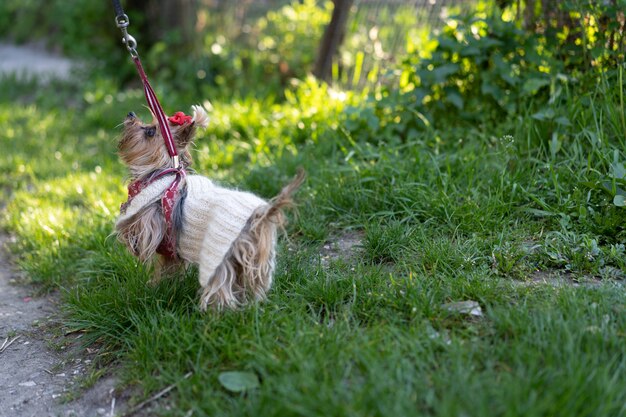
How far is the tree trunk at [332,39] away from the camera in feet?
22.5

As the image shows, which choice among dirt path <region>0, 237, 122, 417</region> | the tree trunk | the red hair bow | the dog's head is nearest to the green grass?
dirt path <region>0, 237, 122, 417</region>

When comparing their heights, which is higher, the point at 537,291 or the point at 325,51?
the point at 325,51

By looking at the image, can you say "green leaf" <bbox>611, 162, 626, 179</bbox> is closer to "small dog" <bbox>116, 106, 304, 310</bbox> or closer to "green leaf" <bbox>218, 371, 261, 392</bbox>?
"small dog" <bbox>116, 106, 304, 310</bbox>

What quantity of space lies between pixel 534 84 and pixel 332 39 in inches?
116

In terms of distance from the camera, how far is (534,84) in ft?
14.9

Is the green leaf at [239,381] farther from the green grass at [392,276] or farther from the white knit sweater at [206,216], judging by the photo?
the white knit sweater at [206,216]

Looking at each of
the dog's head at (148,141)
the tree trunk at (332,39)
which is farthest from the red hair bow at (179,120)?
the tree trunk at (332,39)

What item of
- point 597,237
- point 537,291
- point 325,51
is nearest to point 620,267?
point 597,237

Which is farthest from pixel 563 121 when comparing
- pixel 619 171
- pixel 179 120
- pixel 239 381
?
pixel 239 381

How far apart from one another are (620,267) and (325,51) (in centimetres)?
455

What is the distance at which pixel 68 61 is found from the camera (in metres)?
10.7

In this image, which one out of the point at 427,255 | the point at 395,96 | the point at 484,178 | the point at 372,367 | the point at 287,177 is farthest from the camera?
the point at 395,96

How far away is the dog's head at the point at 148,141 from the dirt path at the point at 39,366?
3.28 ft

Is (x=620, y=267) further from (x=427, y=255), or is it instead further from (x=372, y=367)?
(x=372, y=367)
